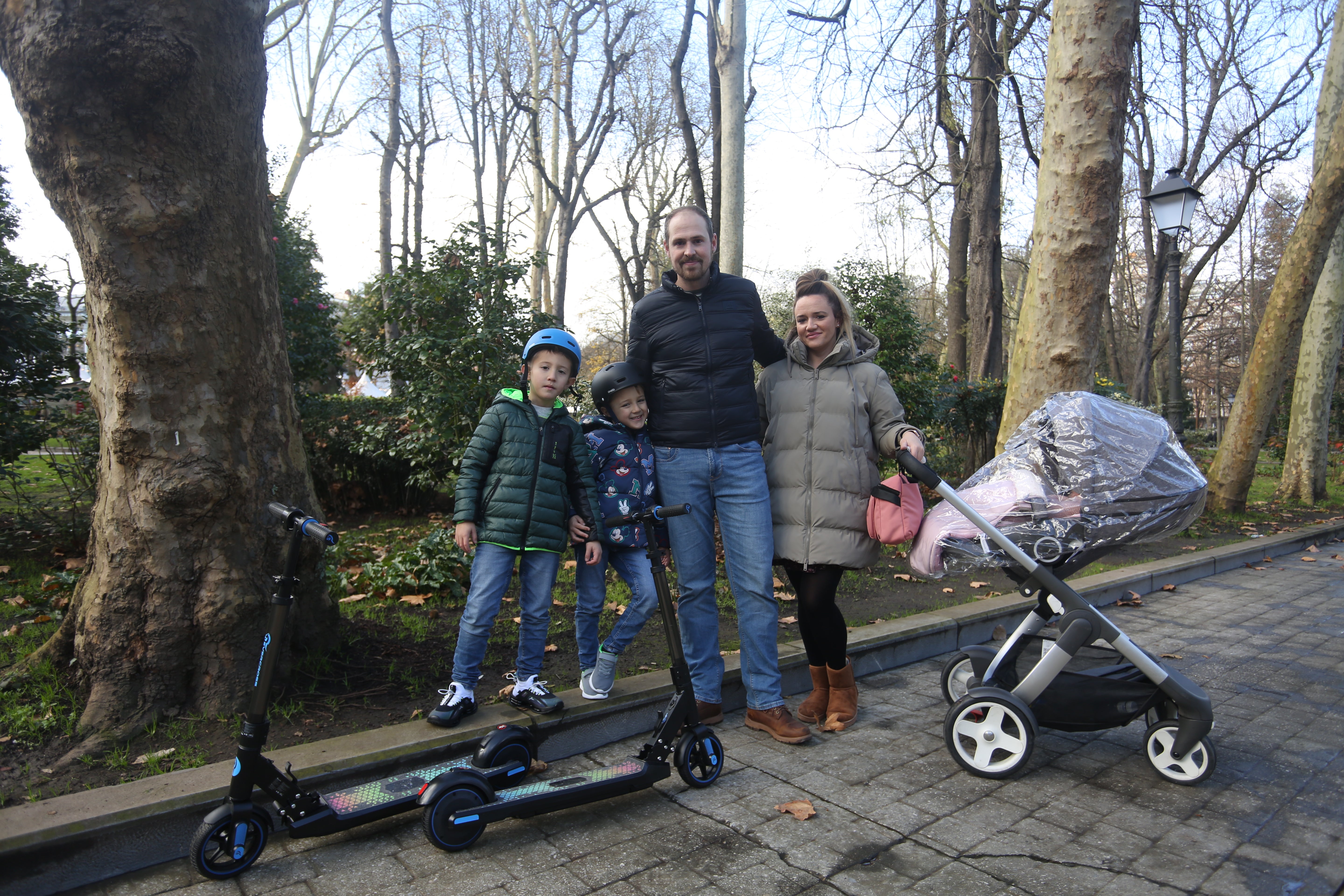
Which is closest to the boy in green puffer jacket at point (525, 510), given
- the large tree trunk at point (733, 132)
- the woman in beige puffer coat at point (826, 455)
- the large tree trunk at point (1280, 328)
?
the woman in beige puffer coat at point (826, 455)

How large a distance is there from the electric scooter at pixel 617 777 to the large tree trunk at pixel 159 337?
1.26m

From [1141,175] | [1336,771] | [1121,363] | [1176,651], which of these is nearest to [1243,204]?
[1141,175]

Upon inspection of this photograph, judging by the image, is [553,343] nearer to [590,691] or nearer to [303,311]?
[590,691]

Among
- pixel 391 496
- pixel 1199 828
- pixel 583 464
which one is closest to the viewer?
pixel 1199 828

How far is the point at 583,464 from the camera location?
3.72 metres

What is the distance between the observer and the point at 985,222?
1342 cm

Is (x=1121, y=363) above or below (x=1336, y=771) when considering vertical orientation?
above

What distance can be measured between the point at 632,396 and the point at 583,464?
391 millimetres

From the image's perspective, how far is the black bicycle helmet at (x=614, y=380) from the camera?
377cm

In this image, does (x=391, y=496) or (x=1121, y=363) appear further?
(x=1121, y=363)

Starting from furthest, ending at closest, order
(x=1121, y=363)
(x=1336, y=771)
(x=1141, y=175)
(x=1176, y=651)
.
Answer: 1. (x=1121, y=363)
2. (x=1141, y=175)
3. (x=1176, y=651)
4. (x=1336, y=771)

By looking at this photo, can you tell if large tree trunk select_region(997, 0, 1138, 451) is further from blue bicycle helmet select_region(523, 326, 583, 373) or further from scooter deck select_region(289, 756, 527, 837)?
scooter deck select_region(289, 756, 527, 837)

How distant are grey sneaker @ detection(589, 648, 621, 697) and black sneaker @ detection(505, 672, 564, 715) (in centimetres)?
17

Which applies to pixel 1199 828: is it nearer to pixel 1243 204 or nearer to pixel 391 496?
pixel 391 496
